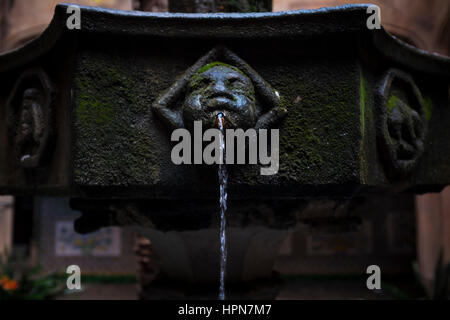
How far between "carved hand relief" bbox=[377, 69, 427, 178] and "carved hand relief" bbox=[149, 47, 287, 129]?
15.9 inches

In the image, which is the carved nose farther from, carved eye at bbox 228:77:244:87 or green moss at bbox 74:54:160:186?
green moss at bbox 74:54:160:186

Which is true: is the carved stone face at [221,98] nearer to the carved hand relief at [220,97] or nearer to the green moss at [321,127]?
the carved hand relief at [220,97]

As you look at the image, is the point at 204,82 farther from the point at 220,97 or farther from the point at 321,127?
the point at 321,127

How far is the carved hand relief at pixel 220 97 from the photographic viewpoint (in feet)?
4.41

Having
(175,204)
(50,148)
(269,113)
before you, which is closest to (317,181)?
(269,113)

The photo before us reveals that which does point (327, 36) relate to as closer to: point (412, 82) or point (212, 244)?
point (412, 82)

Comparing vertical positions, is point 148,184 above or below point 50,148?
below

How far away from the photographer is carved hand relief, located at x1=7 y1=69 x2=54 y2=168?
5.32 ft

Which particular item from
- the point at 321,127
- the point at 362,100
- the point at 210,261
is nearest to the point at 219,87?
the point at 321,127

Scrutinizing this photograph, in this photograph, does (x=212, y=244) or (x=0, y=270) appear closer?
(x=212, y=244)

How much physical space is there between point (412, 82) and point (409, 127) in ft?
0.66

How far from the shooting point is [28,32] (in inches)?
212

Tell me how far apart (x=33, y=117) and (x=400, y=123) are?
1301 mm

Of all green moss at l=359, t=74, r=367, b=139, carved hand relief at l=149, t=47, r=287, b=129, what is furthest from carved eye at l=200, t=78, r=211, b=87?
green moss at l=359, t=74, r=367, b=139
